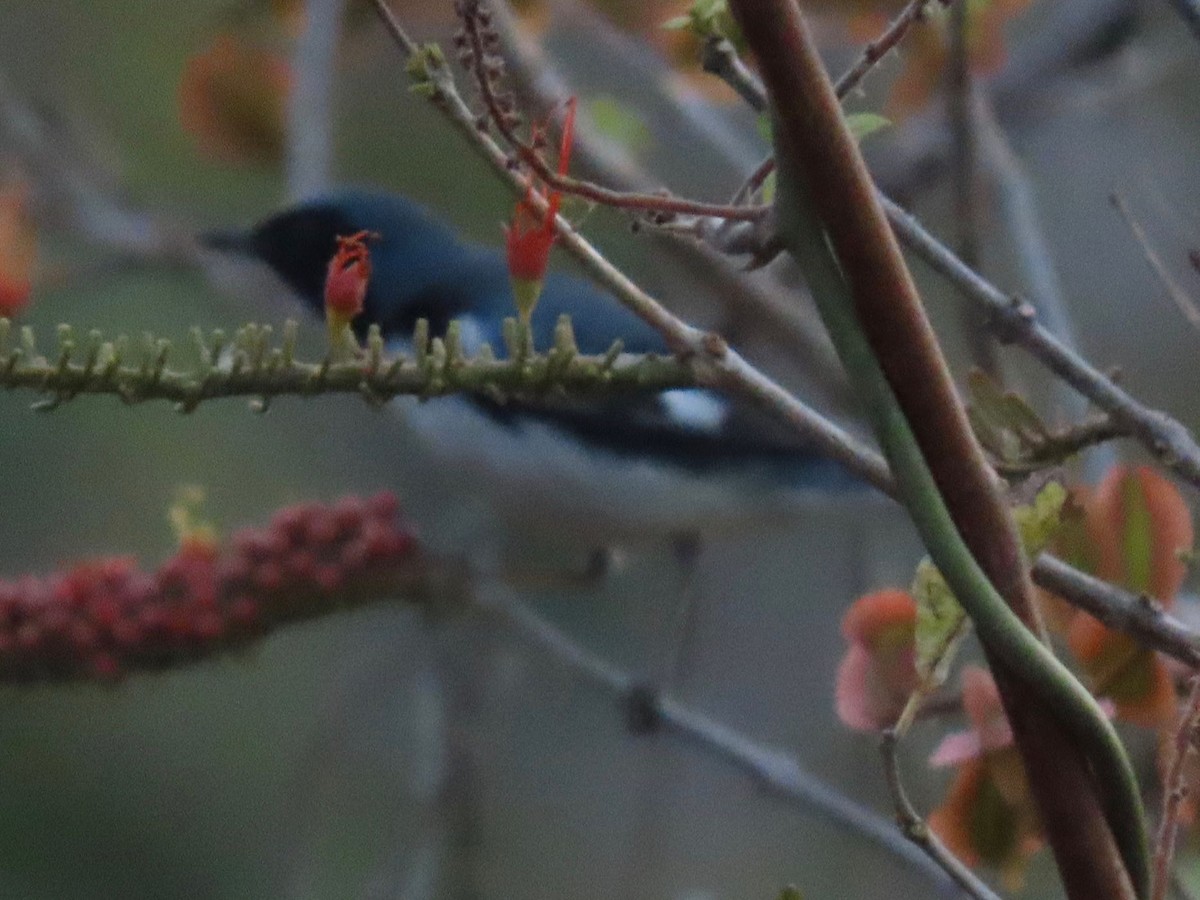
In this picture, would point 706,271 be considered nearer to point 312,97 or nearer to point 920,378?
point 312,97

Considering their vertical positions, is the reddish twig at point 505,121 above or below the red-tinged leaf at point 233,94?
below

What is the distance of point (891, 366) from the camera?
315mm

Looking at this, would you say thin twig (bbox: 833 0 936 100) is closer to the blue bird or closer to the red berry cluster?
the red berry cluster

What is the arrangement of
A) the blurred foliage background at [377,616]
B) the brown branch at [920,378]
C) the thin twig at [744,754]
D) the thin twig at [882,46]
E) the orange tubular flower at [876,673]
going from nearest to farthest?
the brown branch at [920,378]
the thin twig at [882,46]
the orange tubular flower at [876,673]
the thin twig at [744,754]
the blurred foliage background at [377,616]

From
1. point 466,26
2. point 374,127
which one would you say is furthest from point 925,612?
point 374,127

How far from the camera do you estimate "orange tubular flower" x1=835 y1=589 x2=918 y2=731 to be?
52cm

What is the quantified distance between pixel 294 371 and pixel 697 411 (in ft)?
4.64

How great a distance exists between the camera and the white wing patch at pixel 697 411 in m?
Answer: 1.73

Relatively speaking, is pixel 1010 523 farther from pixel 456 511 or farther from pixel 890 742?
pixel 456 511

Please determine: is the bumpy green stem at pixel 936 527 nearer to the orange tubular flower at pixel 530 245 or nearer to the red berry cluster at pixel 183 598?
the orange tubular flower at pixel 530 245

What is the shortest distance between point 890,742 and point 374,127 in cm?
229

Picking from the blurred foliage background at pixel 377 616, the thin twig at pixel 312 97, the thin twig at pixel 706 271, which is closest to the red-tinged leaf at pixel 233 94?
the thin twig at pixel 312 97

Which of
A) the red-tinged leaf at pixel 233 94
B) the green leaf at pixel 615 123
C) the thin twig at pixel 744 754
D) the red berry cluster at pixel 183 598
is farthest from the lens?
the red-tinged leaf at pixel 233 94

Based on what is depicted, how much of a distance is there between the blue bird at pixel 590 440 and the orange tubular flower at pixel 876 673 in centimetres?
114
